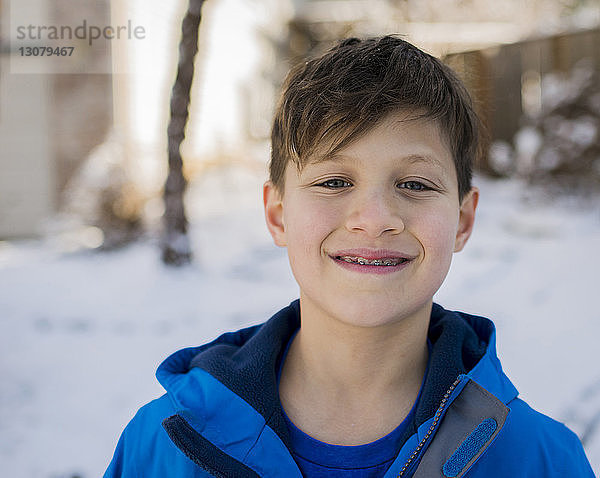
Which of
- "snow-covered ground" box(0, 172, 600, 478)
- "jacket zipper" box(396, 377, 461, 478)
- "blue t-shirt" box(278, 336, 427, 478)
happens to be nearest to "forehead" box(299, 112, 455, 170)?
"jacket zipper" box(396, 377, 461, 478)

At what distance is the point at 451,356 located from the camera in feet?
4.37

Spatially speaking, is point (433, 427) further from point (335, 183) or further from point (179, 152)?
point (179, 152)

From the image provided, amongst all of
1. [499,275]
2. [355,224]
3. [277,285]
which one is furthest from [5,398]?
[499,275]

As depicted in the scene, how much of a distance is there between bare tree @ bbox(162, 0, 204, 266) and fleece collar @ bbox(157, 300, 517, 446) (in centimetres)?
299

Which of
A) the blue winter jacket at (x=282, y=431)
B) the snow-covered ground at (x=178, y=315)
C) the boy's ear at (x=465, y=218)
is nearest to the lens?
the blue winter jacket at (x=282, y=431)

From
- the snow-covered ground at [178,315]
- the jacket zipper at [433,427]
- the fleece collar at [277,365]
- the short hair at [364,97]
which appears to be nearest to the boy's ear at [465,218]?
the short hair at [364,97]

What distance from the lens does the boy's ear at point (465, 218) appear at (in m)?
1.49

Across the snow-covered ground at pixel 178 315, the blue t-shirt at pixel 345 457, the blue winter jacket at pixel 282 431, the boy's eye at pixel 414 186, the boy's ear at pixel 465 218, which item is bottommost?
the snow-covered ground at pixel 178 315

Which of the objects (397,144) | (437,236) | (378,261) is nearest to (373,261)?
(378,261)

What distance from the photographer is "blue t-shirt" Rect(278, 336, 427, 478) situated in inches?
47.6

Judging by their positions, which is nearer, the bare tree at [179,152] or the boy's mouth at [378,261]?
the boy's mouth at [378,261]

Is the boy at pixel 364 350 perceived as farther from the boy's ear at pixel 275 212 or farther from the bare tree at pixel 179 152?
the bare tree at pixel 179 152

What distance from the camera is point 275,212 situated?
4.98ft

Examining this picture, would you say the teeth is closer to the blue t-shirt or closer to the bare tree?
the blue t-shirt
